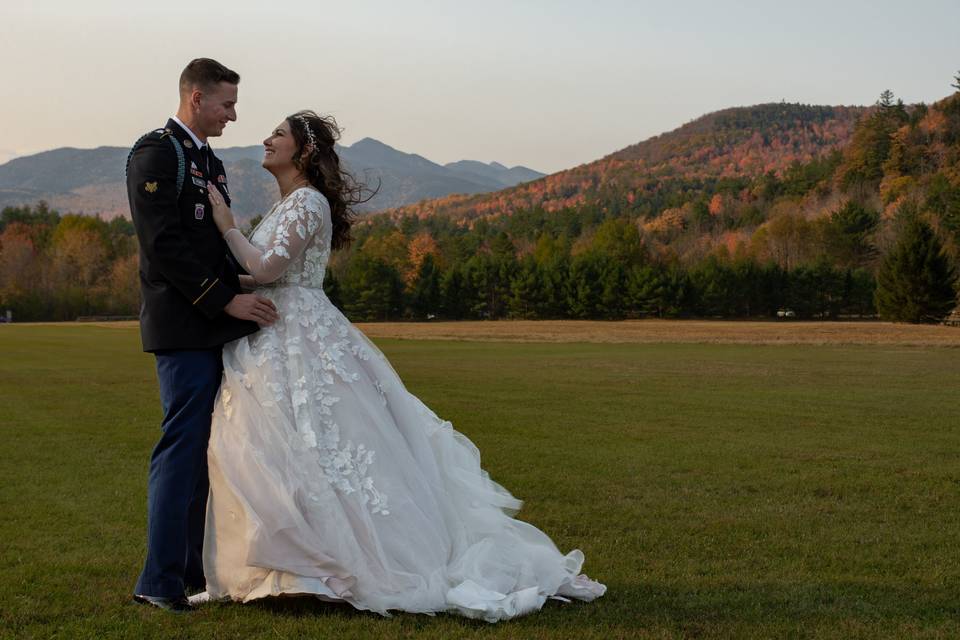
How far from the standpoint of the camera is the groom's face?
5207 mm

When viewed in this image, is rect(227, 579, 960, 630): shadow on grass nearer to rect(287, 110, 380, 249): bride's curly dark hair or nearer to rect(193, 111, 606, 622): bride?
rect(193, 111, 606, 622): bride

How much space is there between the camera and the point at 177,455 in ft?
16.5

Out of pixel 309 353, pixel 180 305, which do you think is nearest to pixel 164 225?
pixel 180 305

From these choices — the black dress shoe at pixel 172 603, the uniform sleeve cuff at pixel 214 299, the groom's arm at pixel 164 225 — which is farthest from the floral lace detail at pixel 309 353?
the black dress shoe at pixel 172 603

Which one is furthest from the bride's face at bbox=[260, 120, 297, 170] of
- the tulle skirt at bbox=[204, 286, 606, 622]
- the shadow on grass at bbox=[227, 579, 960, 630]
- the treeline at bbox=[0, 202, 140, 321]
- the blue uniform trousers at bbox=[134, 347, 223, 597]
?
the treeline at bbox=[0, 202, 140, 321]

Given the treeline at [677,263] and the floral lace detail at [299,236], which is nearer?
the floral lace detail at [299,236]

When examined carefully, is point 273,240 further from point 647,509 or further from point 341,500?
point 647,509

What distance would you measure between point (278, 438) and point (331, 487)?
1.34ft

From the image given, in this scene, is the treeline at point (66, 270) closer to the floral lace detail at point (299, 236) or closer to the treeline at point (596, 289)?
the treeline at point (596, 289)

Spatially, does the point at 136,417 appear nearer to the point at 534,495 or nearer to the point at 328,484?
the point at 534,495

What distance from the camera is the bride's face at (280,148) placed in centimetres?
554

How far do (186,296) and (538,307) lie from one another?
9942cm

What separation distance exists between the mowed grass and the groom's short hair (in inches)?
116

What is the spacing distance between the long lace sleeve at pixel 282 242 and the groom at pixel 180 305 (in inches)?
5.5
